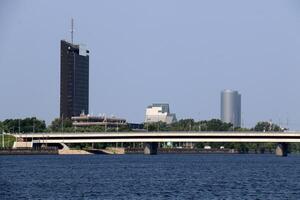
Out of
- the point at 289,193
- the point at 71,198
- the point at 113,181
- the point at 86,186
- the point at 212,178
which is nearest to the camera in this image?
the point at 71,198

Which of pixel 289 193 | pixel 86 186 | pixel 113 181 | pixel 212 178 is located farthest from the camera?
pixel 212 178

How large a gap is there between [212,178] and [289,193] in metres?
27.1

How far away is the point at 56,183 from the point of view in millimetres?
108375

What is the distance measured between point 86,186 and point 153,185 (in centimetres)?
659

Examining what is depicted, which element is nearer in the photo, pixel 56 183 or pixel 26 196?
pixel 26 196

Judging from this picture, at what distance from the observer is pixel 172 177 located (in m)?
124

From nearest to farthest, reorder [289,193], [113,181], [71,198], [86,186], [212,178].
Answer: [71,198], [289,193], [86,186], [113,181], [212,178]

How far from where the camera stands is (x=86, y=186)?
10400cm

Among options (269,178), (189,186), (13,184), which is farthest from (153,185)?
(269,178)

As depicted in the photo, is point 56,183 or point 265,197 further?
point 56,183

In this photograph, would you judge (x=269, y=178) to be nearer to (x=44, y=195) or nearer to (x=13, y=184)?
(x=13, y=184)

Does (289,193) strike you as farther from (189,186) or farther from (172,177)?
(172,177)

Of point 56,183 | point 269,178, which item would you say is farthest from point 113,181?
point 269,178

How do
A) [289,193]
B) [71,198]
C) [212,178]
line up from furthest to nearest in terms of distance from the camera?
[212,178], [289,193], [71,198]
